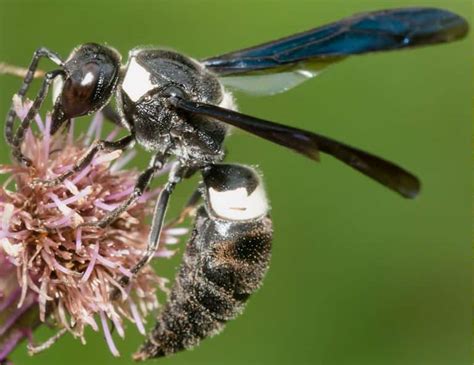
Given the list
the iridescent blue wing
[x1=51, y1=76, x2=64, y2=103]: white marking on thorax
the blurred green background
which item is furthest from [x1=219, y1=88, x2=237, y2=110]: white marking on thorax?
the blurred green background

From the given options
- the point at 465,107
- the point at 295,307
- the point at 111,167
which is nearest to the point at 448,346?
the point at 295,307

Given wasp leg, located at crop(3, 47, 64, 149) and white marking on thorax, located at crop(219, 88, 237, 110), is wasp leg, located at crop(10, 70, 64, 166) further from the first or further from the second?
white marking on thorax, located at crop(219, 88, 237, 110)

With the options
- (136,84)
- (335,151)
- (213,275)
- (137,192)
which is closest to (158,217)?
(137,192)

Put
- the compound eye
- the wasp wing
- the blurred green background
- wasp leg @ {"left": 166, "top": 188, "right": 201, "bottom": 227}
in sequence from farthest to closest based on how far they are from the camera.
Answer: the blurred green background → wasp leg @ {"left": 166, "top": 188, "right": 201, "bottom": 227} → the compound eye → the wasp wing

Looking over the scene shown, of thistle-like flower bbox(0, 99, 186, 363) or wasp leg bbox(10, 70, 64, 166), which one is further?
thistle-like flower bbox(0, 99, 186, 363)

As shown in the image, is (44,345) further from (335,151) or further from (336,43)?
(336,43)

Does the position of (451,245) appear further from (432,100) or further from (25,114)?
(25,114)
